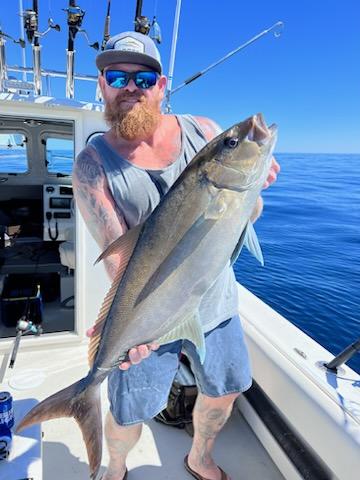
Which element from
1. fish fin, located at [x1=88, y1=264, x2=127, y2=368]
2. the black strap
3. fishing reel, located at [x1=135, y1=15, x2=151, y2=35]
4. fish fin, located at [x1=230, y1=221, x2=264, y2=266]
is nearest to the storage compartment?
fish fin, located at [x1=88, y1=264, x2=127, y2=368]

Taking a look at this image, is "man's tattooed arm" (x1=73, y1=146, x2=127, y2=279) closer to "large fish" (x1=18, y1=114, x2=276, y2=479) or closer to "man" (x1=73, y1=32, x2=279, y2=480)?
"man" (x1=73, y1=32, x2=279, y2=480)

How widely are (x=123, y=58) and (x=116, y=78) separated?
0.10 metres

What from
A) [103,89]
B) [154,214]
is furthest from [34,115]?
[154,214]


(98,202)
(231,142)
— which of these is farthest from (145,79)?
(231,142)

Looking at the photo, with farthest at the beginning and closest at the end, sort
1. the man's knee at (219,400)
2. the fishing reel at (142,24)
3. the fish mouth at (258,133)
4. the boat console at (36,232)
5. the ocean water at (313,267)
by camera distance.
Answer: the ocean water at (313,267), the boat console at (36,232), the fishing reel at (142,24), the man's knee at (219,400), the fish mouth at (258,133)

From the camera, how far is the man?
176cm

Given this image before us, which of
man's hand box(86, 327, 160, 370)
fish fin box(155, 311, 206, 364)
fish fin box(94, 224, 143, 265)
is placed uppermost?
fish fin box(94, 224, 143, 265)

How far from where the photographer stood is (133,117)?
1781 millimetres

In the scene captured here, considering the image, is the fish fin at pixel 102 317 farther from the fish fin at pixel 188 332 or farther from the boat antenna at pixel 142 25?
the boat antenna at pixel 142 25

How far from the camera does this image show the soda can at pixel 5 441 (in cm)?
175

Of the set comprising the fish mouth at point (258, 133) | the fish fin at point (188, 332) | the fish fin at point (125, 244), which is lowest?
the fish fin at point (188, 332)

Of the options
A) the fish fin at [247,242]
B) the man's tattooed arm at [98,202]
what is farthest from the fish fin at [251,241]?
the man's tattooed arm at [98,202]

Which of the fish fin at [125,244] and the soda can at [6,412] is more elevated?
the fish fin at [125,244]

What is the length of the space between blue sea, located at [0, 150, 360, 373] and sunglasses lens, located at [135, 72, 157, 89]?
4.15m
